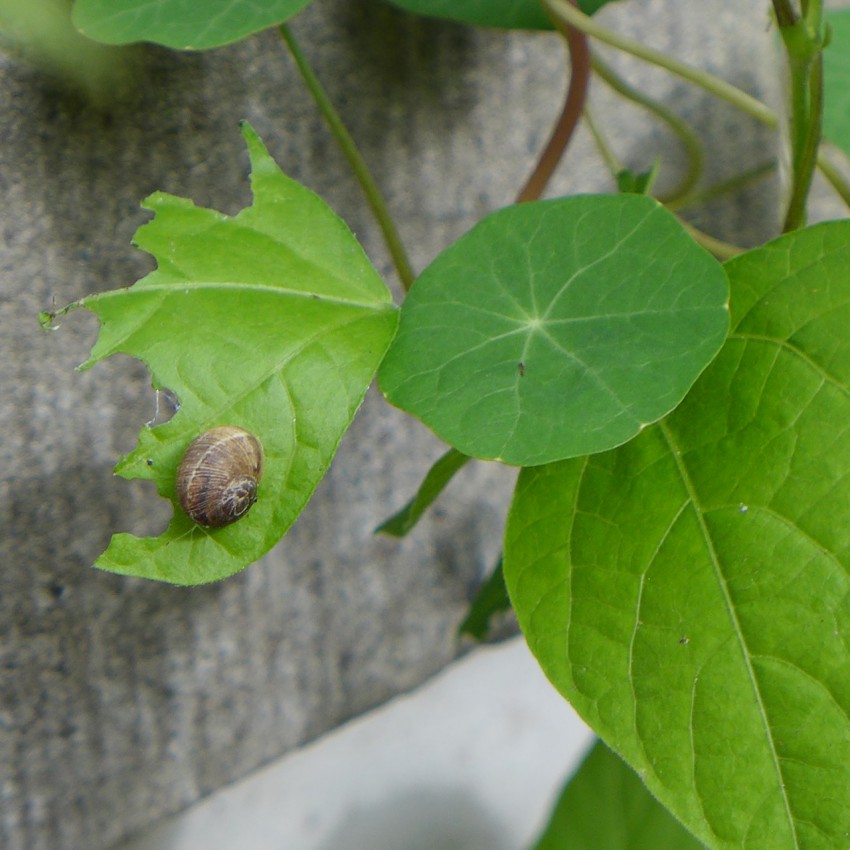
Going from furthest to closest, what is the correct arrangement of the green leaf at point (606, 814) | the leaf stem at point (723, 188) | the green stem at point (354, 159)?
the leaf stem at point (723, 188) < the green leaf at point (606, 814) < the green stem at point (354, 159)

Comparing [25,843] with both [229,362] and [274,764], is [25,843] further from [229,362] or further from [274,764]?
[229,362]

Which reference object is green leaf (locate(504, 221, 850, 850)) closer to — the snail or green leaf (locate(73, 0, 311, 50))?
the snail

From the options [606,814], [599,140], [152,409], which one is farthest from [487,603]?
[599,140]

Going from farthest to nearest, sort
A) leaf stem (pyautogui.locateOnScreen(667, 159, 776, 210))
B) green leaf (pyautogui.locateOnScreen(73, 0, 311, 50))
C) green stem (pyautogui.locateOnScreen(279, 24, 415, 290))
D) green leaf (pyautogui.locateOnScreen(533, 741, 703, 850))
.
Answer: leaf stem (pyautogui.locateOnScreen(667, 159, 776, 210)) < green leaf (pyautogui.locateOnScreen(533, 741, 703, 850)) < green stem (pyautogui.locateOnScreen(279, 24, 415, 290)) < green leaf (pyautogui.locateOnScreen(73, 0, 311, 50))

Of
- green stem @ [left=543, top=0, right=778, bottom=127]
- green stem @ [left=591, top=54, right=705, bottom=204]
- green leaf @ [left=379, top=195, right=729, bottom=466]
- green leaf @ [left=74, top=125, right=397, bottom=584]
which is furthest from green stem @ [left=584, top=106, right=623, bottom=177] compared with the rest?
green leaf @ [left=74, top=125, right=397, bottom=584]

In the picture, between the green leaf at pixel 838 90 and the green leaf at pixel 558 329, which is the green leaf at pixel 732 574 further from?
the green leaf at pixel 838 90

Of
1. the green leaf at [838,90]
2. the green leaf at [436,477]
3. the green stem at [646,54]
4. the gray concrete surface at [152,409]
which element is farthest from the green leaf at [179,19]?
the green leaf at [838,90]
